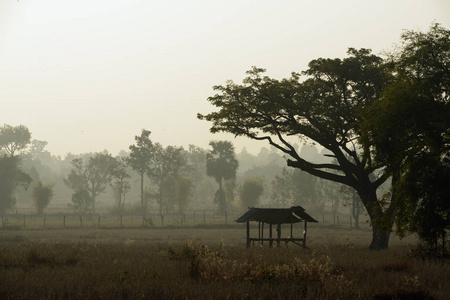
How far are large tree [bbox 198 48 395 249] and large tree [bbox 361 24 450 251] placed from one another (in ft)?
21.2

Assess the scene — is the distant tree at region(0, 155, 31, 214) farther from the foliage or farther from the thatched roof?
the thatched roof

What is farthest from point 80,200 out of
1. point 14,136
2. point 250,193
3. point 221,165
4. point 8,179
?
point 14,136

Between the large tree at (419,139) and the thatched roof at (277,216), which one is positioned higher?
the large tree at (419,139)

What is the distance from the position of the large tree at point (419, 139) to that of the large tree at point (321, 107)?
21.2ft

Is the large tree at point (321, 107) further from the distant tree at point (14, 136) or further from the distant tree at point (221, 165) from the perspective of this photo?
the distant tree at point (14, 136)

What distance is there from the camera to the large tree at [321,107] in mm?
29844

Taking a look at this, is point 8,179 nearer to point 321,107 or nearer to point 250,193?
point 250,193

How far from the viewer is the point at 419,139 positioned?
807 inches

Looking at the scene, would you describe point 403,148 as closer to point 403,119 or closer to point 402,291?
point 403,119

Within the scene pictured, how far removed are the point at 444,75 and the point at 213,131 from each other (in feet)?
55.5

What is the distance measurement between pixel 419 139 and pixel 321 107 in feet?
34.1

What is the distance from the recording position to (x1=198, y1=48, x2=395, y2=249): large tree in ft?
97.9

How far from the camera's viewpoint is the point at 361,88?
29859mm

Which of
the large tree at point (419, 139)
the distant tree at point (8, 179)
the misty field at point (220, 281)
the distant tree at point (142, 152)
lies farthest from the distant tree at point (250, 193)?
the misty field at point (220, 281)
